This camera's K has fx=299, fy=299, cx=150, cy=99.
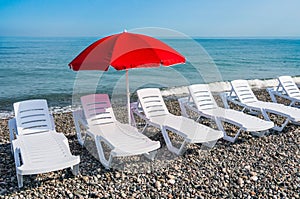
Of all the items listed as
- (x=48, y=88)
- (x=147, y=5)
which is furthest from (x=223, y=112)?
(x=147, y=5)

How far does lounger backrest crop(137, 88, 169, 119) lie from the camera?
5808 mm

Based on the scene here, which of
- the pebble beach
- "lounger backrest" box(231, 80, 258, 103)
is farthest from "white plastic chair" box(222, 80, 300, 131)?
the pebble beach

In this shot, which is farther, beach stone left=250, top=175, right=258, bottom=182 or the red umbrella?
the red umbrella

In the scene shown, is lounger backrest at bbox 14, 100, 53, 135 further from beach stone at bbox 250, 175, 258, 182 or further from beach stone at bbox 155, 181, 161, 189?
beach stone at bbox 250, 175, 258, 182

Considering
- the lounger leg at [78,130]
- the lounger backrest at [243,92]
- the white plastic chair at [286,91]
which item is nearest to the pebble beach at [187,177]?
the lounger leg at [78,130]

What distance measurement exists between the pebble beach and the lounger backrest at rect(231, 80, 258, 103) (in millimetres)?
1952

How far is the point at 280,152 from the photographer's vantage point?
4891 mm

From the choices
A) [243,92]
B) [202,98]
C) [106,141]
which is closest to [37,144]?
[106,141]

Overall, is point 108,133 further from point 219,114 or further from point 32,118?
point 219,114

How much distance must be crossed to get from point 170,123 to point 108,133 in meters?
1.10

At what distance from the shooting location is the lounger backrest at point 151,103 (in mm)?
5808

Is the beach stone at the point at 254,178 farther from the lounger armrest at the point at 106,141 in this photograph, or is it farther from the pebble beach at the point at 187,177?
the lounger armrest at the point at 106,141

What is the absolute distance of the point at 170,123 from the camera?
206 inches

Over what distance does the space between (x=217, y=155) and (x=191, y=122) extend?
85 cm
